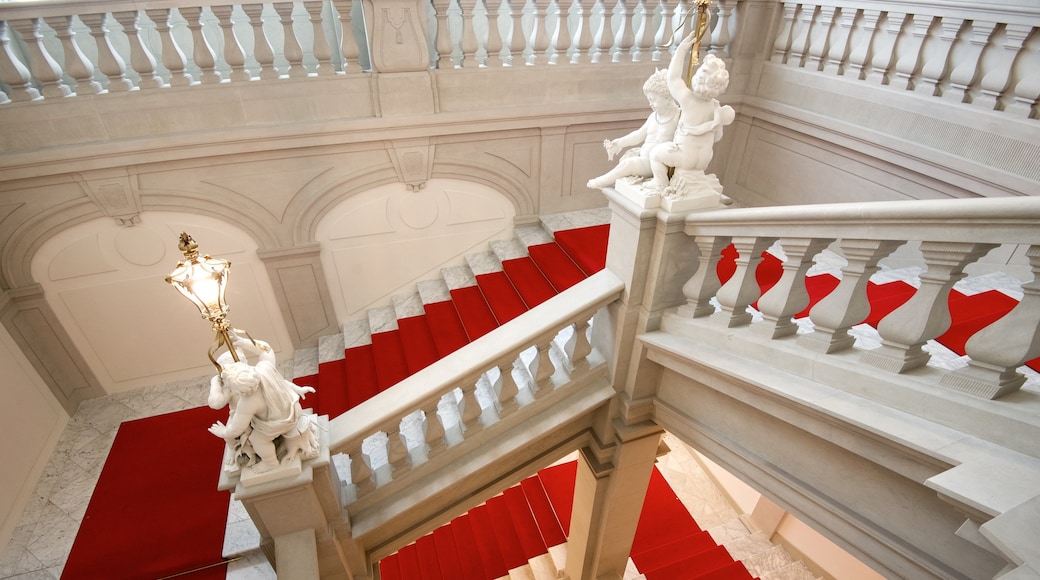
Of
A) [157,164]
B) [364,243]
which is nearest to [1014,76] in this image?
[364,243]

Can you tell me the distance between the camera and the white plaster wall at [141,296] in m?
4.23

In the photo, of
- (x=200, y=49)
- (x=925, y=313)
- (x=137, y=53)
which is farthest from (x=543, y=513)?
(x=137, y=53)

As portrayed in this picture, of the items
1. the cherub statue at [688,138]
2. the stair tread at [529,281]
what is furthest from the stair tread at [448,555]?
the cherub statue at [688,138]

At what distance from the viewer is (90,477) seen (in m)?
4.06

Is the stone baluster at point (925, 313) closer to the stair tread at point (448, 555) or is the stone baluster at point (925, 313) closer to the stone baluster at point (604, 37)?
the stone baluster at point (604, 37)

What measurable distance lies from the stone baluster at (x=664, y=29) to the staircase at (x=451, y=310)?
1.62 m

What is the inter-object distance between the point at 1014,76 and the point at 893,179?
0.92 metres

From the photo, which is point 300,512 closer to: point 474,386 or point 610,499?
point 474,386

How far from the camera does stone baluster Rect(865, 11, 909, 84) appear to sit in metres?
3.50

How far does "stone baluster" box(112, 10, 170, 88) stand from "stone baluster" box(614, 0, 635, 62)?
388 cm

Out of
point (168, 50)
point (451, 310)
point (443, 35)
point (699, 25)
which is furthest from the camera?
point (451, 310)

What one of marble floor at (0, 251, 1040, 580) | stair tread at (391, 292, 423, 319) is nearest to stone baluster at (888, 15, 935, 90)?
marble floor at (0, 251, 1040, 580)

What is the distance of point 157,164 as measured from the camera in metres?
→ 4.02

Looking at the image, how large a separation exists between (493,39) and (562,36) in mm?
637
